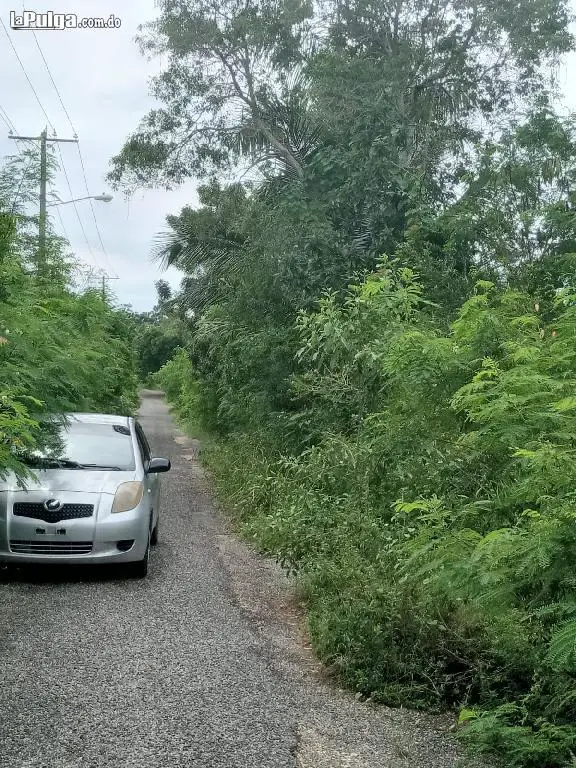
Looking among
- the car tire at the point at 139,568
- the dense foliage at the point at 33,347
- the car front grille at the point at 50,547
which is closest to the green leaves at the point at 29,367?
the dense foliage at the point at 33,347

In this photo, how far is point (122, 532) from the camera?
850 cm

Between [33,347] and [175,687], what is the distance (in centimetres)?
525

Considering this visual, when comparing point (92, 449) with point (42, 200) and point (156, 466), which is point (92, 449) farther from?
point (42, 200)

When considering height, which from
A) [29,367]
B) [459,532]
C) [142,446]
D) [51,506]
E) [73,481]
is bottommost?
[51,506]

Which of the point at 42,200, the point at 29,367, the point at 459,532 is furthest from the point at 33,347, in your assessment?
the point at 42,200

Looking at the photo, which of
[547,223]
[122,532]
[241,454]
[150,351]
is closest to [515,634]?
[122,532]

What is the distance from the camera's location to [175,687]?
18.3 feet

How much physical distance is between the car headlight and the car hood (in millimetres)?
74

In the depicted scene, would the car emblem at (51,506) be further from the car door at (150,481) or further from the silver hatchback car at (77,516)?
the car door at (150,481)

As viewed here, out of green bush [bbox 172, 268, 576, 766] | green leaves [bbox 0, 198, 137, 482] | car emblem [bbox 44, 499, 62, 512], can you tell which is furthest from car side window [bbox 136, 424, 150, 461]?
green bush [bbox 172, 268, 576, 766]

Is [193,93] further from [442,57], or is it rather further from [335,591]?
[335,591]

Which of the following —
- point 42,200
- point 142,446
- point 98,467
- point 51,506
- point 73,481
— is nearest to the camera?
point 51,506

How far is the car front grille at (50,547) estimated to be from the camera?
329 inches

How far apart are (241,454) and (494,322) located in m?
10.0
